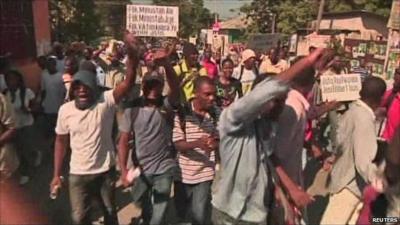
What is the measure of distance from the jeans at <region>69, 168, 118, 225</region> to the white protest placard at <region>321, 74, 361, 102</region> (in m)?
2.58

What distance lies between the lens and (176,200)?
439cm

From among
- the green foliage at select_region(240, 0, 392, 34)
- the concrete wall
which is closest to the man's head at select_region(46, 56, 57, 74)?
the concrete wall

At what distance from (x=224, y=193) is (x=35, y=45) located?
10.1 meters

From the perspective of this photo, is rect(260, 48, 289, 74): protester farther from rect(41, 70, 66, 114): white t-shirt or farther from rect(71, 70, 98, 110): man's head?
rect(71, 70, 98, 110): man's head

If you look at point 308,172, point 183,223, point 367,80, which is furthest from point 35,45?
point 367,80

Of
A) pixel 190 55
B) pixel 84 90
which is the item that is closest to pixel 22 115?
pixel 190 55

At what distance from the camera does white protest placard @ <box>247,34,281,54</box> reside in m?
9.57

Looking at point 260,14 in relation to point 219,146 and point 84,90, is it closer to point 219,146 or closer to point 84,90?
point 84,90

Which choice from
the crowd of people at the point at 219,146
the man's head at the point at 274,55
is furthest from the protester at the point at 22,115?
the man's head at the point at 274,55

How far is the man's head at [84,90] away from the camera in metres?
4.09

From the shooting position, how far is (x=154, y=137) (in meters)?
4.20

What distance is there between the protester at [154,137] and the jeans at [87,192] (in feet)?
0.81

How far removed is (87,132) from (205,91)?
1007mm

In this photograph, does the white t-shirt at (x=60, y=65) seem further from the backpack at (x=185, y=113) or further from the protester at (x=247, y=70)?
Result: the backpack at (x=185, y=113)
